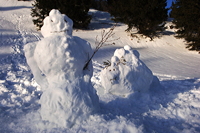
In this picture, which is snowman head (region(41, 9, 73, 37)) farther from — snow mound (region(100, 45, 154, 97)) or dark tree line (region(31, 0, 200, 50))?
dark tree line (region(31, 0, 200, 50))

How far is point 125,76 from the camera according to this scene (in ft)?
12.0

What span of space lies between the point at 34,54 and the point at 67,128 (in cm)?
116

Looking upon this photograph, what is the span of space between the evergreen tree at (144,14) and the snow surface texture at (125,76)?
28.4 ft

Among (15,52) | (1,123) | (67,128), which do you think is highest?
(67,128)

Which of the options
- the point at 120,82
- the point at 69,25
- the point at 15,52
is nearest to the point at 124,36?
the point at 15,52

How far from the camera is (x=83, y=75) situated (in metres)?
2.46

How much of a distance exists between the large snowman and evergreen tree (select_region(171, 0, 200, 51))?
10.0 m

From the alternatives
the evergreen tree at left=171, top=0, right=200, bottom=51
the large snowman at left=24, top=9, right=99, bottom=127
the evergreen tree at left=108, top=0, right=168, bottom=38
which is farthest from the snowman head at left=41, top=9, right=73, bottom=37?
the evergreen tree at left=108, top=0, right=168, bottom=38

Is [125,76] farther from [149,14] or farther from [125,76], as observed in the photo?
[149,14]

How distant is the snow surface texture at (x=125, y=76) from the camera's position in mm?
3654

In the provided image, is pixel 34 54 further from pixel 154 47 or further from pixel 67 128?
pixel 154 47

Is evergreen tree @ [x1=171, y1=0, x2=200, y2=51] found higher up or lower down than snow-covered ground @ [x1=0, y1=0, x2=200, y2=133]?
higher up

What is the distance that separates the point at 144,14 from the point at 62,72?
10.7 meters

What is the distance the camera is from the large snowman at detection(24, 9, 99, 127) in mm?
2174
